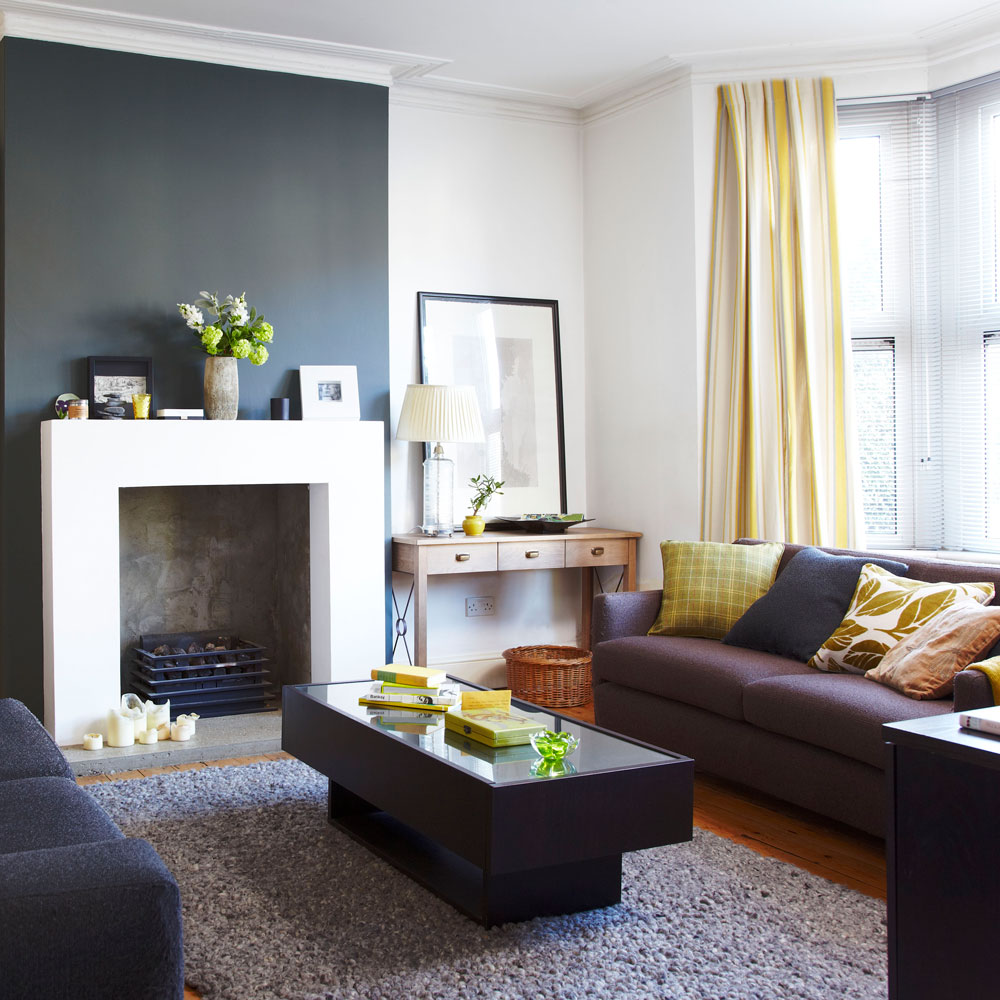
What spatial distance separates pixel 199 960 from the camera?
2.32m

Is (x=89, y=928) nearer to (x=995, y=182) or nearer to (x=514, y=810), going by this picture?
(x=514, y=810)

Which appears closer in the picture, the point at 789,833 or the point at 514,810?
the point at 514,810

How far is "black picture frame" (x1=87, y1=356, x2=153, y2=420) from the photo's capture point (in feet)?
13.8

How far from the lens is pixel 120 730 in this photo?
13.1ft

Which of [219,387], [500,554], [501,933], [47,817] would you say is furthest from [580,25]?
[47,817]

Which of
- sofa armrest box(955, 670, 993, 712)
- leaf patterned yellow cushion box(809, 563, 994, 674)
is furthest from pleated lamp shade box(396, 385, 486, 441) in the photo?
sofa armrest box(955, 670, 993, 712)

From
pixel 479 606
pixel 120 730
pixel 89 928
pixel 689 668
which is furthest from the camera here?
pixel 479 606

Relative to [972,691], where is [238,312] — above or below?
above

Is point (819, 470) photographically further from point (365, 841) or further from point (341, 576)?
point (365, 841)

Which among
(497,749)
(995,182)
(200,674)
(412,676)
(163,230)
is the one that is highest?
(995,182)

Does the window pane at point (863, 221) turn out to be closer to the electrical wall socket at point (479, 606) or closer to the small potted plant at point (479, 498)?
the small potted plant at point (479, 498)

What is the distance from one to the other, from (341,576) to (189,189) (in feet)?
5.45

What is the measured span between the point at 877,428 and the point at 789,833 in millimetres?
2103

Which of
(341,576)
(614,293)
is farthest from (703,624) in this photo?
(614,293)
